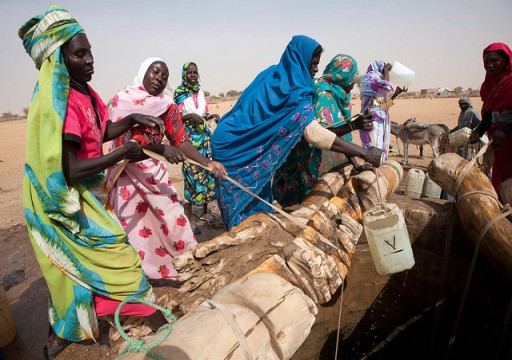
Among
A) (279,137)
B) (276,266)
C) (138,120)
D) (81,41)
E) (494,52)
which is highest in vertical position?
(81,41)

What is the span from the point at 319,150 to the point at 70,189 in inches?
87.5

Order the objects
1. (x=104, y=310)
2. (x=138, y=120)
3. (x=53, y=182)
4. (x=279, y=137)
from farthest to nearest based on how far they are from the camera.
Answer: (x=279, y=137) < (x=138, y=120) < (x=104, y=310) < (x=53, y=182)

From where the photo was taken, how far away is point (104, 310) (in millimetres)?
2129

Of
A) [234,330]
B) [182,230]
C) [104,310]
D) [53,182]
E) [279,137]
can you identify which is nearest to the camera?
[234,330]

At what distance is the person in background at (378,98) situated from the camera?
3.95 m

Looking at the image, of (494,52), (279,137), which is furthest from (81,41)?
(494,52)

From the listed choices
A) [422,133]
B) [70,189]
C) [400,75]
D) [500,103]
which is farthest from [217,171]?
[422,133]

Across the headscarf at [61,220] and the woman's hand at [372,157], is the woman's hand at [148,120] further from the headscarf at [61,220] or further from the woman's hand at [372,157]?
the woman's hand at [372,157]

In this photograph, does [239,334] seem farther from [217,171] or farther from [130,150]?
[217,171]

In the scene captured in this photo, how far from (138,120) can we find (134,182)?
0.73 meters

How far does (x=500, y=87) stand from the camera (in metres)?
3.31

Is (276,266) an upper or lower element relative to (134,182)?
lower

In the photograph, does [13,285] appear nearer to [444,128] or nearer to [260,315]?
[260,315]

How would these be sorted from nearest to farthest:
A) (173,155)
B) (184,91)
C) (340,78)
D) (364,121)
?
(173,155), (364,121), (340,78), (184,91)
